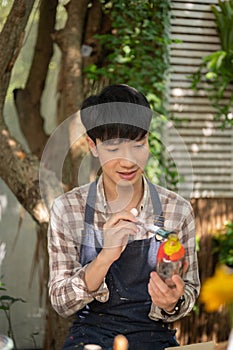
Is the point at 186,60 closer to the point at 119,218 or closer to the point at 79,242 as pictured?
the point at 79,242

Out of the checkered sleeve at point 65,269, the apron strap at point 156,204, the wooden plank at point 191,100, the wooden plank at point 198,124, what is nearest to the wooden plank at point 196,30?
the wooden plank at point 191,100

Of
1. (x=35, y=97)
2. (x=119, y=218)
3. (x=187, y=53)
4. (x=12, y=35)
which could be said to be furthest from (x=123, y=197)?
(x=187, y=53)

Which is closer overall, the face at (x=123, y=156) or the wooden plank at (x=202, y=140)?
the face at (x=123, y=156)

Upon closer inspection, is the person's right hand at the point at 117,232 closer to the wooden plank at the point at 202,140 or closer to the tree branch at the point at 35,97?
the tree branch at the point at 35,97

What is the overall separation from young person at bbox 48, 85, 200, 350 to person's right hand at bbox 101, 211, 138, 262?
0.05 ft

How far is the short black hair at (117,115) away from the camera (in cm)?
210

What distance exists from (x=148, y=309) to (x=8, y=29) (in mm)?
1457

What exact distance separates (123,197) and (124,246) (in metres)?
0.27

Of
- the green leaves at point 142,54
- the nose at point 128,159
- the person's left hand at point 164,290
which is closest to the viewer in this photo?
the person's left hand at point 164,290

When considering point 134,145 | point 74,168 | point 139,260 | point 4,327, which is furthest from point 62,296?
point 4,327

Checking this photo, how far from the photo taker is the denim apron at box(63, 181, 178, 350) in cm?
215

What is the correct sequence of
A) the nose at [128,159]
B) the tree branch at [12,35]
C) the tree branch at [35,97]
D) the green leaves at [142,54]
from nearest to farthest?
the nose at [128,159]
the tree branch at [12,35]
the green leaves at [142,54]
the tree branch at [35,97]

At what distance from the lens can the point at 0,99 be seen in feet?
10.5

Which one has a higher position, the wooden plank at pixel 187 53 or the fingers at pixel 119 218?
the wooden plank at pixel 187 53
